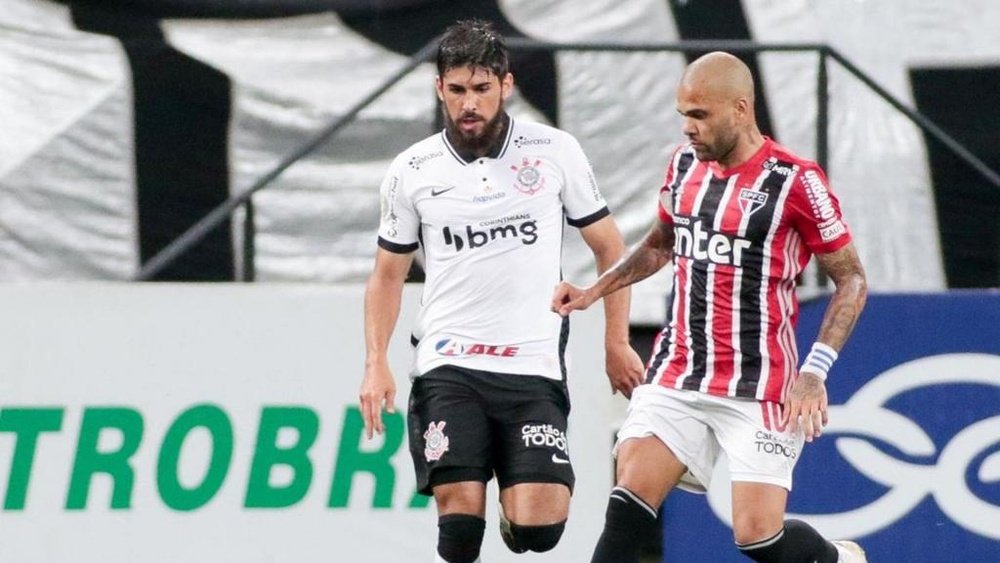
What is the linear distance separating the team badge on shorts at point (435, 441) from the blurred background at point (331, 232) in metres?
1.57

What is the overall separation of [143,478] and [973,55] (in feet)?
14.1

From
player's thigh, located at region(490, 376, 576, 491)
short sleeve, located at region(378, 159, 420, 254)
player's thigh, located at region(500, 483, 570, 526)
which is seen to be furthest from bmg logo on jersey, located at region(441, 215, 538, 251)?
player's thigh, located at region(500, 483, 570, 526)

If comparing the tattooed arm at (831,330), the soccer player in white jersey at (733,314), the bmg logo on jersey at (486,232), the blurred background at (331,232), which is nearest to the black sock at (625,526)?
the soccer player in white jersey at (733,314)

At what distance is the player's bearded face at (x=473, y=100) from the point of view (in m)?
7.14

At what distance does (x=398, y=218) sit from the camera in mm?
7398

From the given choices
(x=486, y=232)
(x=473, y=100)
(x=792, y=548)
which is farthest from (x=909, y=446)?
(x=473, y=100)

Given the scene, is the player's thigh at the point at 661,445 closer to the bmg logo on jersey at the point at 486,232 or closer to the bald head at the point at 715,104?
the bmg logo on jersey at the point at 486,232

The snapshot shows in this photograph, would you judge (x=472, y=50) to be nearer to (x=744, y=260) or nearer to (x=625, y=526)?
(x=744, y=260)

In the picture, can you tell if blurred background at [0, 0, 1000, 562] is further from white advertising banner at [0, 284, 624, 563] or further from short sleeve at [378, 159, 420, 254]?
short sleeve at [378, 159, 420, 254]

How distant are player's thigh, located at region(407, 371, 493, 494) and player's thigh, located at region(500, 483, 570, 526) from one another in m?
0.11

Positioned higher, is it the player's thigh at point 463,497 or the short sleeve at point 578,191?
the short sleeve at point 578,191

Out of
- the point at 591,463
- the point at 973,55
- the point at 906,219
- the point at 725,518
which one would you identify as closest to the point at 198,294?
the point at 591,463

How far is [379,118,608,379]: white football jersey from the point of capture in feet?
24.0

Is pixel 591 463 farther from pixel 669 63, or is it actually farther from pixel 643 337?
pixel 669 63
